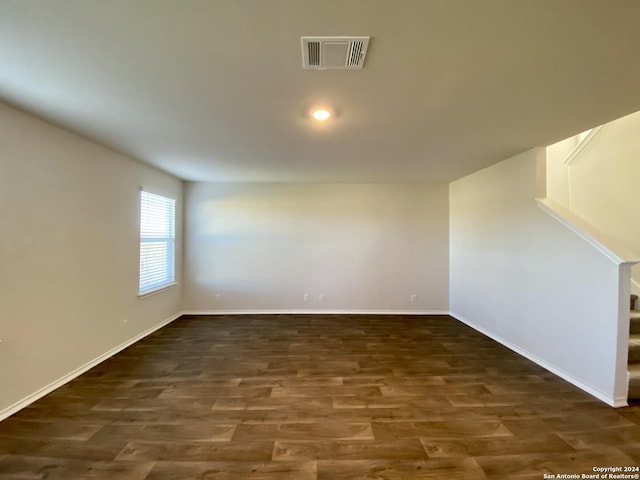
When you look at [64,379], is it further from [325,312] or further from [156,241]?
[325,312]

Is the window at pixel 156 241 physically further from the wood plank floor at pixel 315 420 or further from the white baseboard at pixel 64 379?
the wood plank floor at pixel 315 420

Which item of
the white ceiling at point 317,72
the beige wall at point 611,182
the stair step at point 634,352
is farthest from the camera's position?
the beige wall at point 611,182

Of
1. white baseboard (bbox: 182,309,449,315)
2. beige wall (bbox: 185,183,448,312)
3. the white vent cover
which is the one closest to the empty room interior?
the white vent cover

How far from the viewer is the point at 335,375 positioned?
2820 mm

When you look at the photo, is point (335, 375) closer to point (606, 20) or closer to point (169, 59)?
point (169, 59)

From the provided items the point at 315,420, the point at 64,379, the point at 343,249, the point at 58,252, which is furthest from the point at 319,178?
the point at 64,379

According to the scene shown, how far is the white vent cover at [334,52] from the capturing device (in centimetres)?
138

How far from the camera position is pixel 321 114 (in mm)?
2209

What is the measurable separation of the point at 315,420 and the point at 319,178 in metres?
3.51

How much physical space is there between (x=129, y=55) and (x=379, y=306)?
4.74m

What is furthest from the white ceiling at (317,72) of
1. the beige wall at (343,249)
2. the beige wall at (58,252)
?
the beige wall at (343,249)

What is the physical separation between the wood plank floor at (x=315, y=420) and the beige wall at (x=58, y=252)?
1.09 feet

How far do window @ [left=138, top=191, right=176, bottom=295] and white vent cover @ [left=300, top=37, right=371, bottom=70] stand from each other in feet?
11.0

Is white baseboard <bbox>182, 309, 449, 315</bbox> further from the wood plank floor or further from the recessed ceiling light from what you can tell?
the recessed ceiling light
